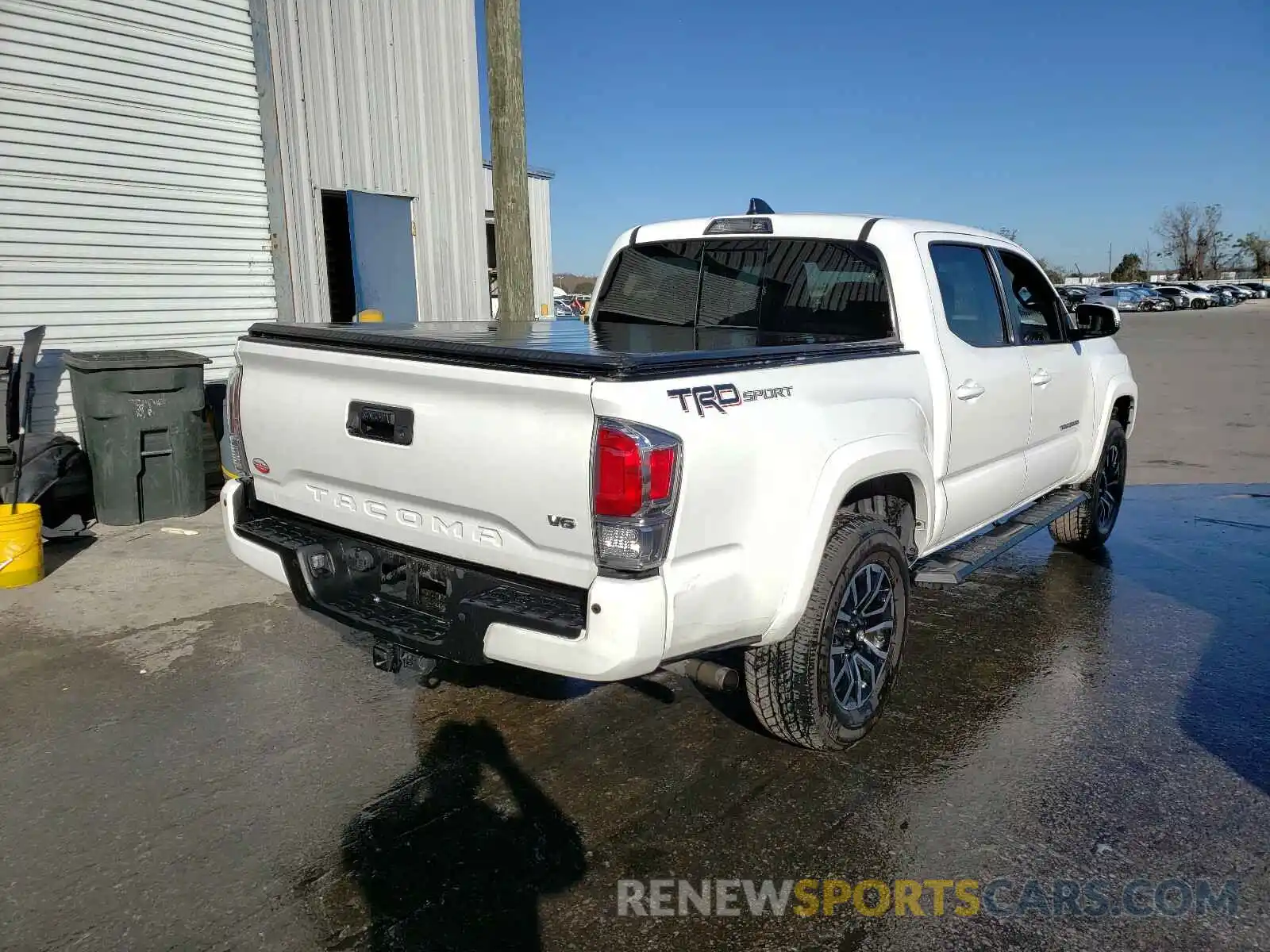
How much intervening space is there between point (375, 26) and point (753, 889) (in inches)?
371

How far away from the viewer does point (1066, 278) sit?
100m

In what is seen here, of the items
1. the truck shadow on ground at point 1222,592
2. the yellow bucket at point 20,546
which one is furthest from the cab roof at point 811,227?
the yellow bucket at point 20,546

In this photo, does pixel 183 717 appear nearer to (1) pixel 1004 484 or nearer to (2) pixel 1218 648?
(1) pixel 1004 484

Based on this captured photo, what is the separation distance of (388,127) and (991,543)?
7.93m

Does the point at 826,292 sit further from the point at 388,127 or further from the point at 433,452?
the point at 388,127

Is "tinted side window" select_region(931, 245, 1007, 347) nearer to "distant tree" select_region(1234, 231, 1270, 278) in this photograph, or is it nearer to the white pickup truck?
the white pickup truck

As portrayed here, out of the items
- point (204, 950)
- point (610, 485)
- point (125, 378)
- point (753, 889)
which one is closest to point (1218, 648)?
point (753, 889)

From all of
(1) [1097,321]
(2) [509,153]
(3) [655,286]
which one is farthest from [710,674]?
(2) [509,153]

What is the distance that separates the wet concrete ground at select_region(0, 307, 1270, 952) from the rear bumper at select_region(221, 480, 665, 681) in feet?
2.08

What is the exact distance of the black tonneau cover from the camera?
269 centimetres

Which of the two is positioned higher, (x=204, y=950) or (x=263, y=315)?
(x=263, y=315)

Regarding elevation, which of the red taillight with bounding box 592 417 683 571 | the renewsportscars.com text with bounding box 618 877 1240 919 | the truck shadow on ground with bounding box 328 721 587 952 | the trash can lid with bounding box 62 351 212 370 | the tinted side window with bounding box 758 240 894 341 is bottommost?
the renewsportscars.com text with bounding box 618 877 1240 919

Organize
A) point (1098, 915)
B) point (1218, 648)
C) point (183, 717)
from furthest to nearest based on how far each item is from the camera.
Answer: point (1218, 648) → point (183, 717) → point (1098, 915)

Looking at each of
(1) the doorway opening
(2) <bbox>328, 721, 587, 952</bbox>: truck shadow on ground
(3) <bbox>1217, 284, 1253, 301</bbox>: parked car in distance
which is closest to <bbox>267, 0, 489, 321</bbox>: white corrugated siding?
(1) the doorway opening
